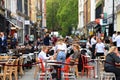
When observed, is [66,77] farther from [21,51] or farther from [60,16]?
[60,16]

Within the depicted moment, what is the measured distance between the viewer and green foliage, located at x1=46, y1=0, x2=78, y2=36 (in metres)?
111

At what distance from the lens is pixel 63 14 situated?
110875 millimetres

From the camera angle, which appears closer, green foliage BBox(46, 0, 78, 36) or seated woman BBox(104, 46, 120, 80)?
seated woman BBox(104, 46, 120, 80)

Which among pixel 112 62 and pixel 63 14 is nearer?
pixel 112 62

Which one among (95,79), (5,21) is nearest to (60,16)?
(5,21)

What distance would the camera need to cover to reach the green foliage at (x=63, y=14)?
11112 cm

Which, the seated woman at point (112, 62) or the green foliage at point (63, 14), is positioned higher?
the green foliage at point (63, 14)

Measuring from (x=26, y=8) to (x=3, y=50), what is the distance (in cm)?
4861

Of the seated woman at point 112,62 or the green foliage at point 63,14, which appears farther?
the green foliage at point 63,14

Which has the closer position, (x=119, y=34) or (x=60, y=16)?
(x=119, y=34)

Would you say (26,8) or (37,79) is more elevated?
(26,8)

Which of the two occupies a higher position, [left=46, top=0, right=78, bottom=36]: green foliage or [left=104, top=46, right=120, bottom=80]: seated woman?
[left=46, top=0, right=78, bottom=36]: green foliage

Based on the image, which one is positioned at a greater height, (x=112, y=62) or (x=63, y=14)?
(x=63, y=14)

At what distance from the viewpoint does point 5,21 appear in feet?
161
